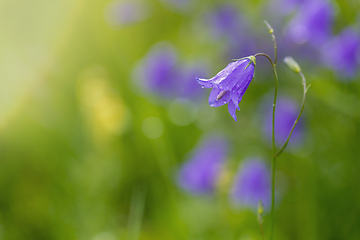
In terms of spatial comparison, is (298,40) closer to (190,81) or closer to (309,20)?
(309,20)

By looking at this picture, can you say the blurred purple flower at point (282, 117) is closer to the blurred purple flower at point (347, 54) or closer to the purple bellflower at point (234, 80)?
the blurred purple flower at point (347, 54)

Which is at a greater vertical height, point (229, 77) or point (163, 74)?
point (229, 77)

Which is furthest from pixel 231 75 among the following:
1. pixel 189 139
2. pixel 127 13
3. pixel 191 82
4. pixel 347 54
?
pixel 127 13

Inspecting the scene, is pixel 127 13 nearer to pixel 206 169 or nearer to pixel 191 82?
pixel 191 82

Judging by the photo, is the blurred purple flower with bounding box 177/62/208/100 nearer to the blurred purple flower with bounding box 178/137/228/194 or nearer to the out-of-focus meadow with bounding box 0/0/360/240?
the out-of-focus meadow with bounding box 0/0/360/240

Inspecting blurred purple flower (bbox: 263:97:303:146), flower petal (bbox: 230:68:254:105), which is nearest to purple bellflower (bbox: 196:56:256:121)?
flower petal (bbox: 230:68:254:105)

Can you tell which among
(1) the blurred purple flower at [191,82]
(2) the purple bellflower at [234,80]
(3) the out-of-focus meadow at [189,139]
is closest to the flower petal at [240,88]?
(2) the purple bellflower at [234,80]

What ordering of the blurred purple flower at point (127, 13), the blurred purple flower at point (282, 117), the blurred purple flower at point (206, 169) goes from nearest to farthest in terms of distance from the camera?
the blurred purple flower at point (206, 169) → the blurred purple flower at point (282, 117) → the blurred purple flower at point (127, 13)
